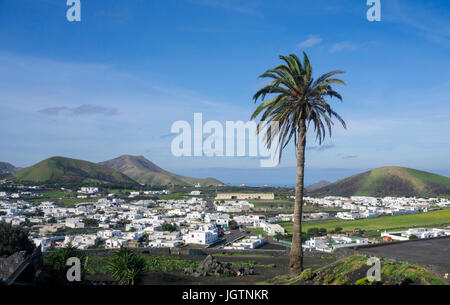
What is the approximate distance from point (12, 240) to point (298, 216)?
2625 cm

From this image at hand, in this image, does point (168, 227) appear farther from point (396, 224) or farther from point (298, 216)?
point (298, 216)

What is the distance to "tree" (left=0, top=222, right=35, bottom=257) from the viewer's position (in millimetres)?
30438

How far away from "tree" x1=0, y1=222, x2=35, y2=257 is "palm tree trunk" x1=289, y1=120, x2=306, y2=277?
79.9ft

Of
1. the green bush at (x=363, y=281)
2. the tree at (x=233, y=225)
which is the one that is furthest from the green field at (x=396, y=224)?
the green bush at (x=363, y=281)

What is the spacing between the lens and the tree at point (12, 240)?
30.4m

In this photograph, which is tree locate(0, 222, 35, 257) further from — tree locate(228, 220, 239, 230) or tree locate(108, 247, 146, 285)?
tree locate(228, 220, 239, 230)

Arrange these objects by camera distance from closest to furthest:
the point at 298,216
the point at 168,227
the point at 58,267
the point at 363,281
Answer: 1. the point at 363,281
2. the point at 298,216
3. the point at 58,267
4. the point at 168,227

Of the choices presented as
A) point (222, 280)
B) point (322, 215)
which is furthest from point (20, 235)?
point (322, 215)

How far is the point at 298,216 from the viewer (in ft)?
57.1

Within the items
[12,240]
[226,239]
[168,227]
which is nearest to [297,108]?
[12,240]

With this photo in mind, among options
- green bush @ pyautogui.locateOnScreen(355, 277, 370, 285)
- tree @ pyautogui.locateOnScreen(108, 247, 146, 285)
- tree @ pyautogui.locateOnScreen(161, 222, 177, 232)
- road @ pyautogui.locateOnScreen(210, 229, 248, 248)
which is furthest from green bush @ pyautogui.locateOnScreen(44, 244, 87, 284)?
tree @ pyautogui.locateOnScreen(161, 222, 177, 232)

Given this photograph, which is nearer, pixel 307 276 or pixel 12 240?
pixel 307 276
